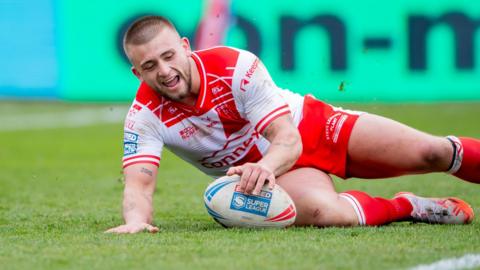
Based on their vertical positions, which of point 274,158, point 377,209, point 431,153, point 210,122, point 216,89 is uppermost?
point 216,89

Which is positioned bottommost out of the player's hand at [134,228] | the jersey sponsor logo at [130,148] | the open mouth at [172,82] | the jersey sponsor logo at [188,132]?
the player's hand at [134,228]

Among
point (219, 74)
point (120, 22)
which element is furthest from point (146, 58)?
point (120, 22)

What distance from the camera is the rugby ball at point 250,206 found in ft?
16.9

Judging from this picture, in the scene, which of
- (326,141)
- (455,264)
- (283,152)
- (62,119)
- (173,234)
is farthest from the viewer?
(62,119)

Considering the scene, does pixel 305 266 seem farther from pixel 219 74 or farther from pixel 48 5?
pixel 48 5

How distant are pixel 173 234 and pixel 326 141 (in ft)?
3.68

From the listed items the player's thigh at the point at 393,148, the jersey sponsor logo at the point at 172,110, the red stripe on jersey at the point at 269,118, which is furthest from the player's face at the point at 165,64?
the player's thigh at the point at 393,148

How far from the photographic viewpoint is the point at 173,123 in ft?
18.1

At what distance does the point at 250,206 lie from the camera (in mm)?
5172

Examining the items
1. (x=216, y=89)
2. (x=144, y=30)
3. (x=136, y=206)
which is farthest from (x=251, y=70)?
(x=136, y=206)

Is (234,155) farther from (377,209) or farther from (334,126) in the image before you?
(377,209)

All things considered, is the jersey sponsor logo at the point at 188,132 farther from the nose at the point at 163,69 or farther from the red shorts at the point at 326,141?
the red shorts at the point at 326,141

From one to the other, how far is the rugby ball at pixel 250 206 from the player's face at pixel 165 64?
0.51 metres

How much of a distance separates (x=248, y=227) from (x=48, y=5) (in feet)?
39.9
